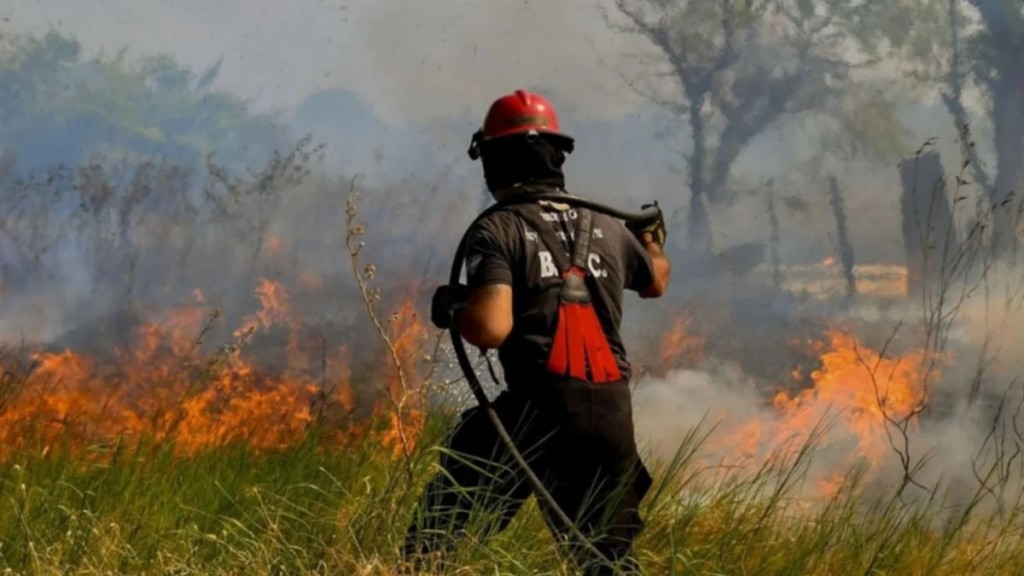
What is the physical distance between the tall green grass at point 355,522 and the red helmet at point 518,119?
0.97 meters

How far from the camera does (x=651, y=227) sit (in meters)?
4.04

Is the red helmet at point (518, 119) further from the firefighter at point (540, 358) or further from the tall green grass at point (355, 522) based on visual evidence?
the tall green grass at point (355, 522)

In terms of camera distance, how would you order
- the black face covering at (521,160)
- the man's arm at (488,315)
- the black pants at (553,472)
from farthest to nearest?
the black face covering at (521,160) < the black pants at (553,472) < the man's arm at (488,315)

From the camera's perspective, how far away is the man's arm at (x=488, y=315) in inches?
135

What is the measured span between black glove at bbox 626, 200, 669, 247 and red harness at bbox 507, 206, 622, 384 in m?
0.42

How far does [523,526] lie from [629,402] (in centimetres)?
76

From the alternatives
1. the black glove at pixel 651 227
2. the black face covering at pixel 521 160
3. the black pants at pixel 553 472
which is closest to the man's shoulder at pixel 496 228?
the black face covering at pixel 521 160

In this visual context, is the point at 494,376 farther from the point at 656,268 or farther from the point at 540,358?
the point at 656,268

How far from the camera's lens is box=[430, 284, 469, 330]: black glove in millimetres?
3521

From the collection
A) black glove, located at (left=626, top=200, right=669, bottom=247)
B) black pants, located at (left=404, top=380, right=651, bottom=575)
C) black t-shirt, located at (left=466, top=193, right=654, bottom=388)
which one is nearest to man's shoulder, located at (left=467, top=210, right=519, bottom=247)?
black t-shirt, located at (left=466, top=193, right=654, bottom=388)

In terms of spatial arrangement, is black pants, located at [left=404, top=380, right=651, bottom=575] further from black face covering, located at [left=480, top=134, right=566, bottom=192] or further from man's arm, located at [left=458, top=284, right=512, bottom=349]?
black face covering, located at [left=480, top=134, right=566, bottom=192]

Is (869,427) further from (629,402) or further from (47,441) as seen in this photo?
(47,441)

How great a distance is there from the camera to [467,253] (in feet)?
11.6

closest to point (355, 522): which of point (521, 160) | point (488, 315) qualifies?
point (488, 315)
